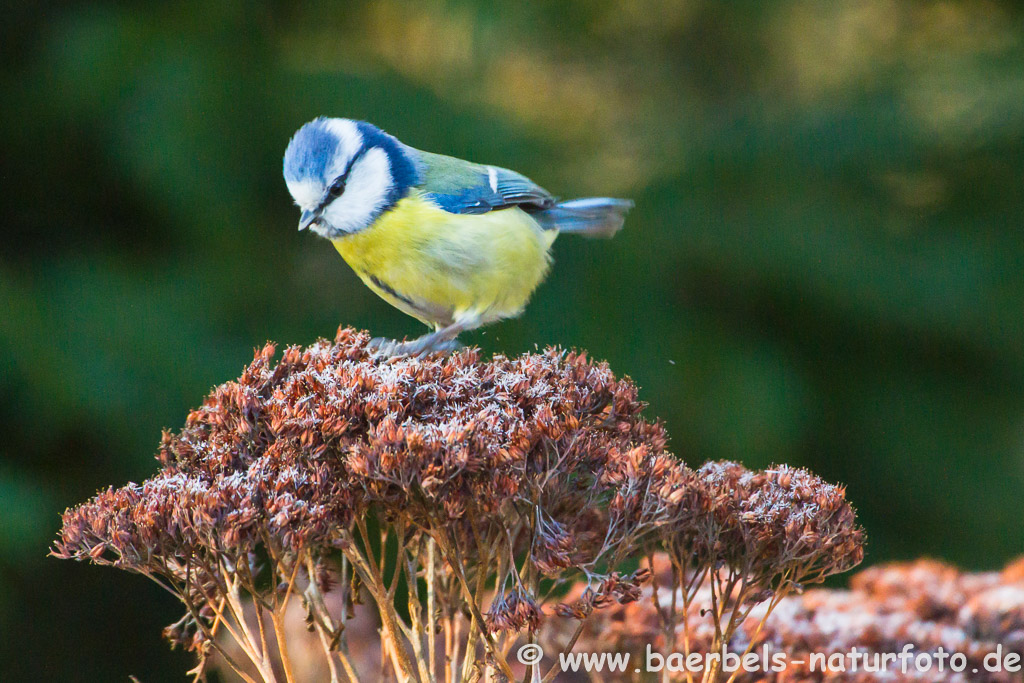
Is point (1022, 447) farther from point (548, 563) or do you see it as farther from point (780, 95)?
point (548, 563)

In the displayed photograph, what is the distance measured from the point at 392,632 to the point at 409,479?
0.18m

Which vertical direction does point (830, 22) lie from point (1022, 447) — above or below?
above

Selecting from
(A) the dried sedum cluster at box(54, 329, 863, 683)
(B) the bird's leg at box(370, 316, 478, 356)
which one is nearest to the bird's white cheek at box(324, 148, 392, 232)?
(B) the bird's leg at box(370, 316, 478, 356)

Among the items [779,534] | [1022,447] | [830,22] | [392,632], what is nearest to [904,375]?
[1022,447]

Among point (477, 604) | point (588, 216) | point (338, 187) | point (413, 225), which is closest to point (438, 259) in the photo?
point (413, 225)

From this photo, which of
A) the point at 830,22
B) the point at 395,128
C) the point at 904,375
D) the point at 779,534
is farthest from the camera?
the point at 830,22

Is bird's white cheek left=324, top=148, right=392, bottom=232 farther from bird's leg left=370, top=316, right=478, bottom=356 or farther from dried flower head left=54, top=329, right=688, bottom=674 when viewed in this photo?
dried flower head left=54, top=329, right=688, bottom=674

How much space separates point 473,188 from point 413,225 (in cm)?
16

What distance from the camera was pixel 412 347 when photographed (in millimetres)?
1143

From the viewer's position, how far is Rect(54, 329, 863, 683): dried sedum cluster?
723mm

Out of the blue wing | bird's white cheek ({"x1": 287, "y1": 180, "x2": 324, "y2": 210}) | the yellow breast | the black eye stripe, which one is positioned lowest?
the yellow breast

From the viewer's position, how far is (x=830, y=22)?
262 centimetres

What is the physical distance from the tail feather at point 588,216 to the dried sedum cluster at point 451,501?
67 centimetres

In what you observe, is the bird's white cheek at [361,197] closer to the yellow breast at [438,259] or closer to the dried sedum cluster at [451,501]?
the yellow breast at [438,259]
